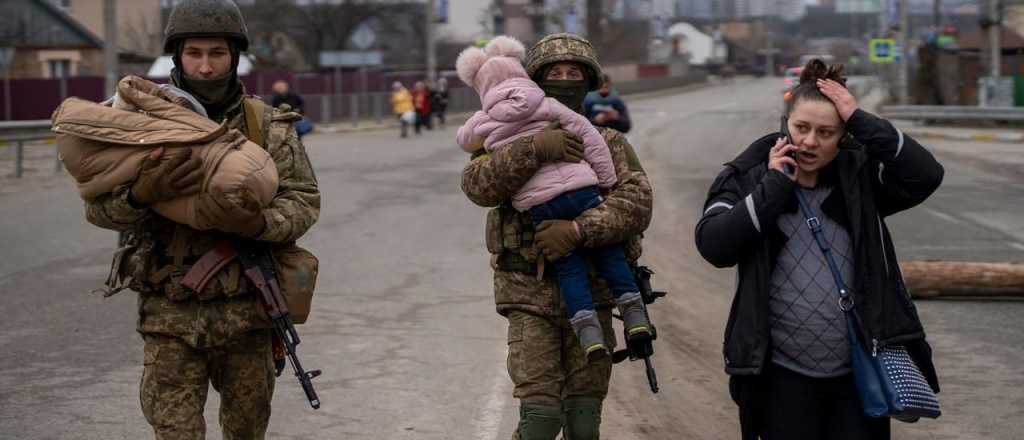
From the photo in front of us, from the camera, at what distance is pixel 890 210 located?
14.5 feet

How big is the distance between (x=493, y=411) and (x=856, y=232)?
334cm

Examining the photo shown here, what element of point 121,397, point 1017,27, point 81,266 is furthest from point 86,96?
point 1017,27

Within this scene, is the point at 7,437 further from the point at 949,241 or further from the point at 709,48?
the point at 709,48

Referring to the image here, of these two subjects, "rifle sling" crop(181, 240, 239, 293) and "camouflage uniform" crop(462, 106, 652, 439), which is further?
"camouflage uniform" crop(462, 106, 652, 439)

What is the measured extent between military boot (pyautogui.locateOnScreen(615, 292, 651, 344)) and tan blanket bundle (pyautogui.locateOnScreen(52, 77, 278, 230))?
1.39 metres

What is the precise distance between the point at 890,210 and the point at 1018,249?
999cm

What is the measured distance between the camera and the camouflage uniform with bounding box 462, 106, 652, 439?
5094mm

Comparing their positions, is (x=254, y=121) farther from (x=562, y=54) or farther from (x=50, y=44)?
(x=50, y=44)

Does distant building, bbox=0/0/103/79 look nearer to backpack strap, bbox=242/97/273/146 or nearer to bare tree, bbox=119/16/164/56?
bare tree, bbox=119/16/164/56

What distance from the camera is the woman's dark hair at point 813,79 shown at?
430 centimetres

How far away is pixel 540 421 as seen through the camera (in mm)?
5160

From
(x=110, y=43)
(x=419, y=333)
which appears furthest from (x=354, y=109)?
(x=419, y=333)

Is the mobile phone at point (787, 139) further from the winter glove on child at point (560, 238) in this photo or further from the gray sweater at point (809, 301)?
the winter glove on child at point (560, 238)


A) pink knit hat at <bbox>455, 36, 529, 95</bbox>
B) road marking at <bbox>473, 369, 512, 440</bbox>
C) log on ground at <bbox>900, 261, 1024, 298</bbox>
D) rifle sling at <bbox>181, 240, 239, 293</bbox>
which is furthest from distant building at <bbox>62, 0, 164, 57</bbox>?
rifle sling at <bbox>181, 240, 239, 293</bbox>
